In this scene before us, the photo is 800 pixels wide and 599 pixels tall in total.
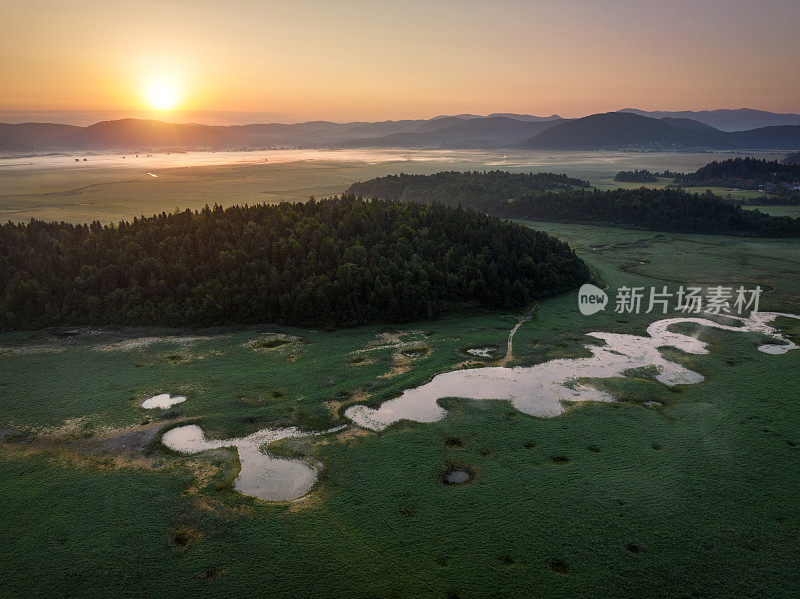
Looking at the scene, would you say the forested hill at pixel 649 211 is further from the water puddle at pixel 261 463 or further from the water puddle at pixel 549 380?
the water puddle at pixel 261 463

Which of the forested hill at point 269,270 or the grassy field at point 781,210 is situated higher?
the grassy field at point 781,210

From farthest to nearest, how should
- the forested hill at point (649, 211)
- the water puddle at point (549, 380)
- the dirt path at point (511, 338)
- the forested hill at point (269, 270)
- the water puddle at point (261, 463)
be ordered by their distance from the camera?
the forested hill at point (649, 211)
the forested hill at point (269, 270)
the dirt path at point (511, 338)
the water puddle at point (549, 380)
the water puddle at point (261, 463)

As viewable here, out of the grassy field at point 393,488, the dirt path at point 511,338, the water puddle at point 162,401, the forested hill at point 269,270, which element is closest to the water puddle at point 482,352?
the dirt path at point 511,338

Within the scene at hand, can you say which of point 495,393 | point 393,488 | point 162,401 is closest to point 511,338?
point 495,393

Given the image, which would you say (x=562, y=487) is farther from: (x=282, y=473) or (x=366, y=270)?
(x=366, y=270)

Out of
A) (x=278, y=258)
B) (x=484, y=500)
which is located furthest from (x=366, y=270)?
(x=484, y=500)

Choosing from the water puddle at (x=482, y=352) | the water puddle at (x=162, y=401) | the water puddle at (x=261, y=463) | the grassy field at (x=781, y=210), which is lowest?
the water puddle at (x=261, y=463)
